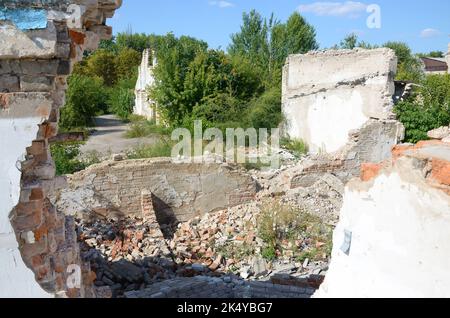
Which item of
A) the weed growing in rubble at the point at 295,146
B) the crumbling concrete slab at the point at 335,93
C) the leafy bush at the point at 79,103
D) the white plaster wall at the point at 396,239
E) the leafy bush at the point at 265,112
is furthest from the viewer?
the leafy bush at the point at 79,103

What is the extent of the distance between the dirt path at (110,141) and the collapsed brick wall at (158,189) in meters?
6.10

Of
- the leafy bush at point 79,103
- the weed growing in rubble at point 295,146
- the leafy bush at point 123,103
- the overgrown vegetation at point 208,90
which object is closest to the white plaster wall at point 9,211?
the weed growing in rubble at point 295,146

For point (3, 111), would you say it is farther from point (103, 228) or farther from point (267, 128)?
point (267, 128)

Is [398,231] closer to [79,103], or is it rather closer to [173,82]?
[173,82]

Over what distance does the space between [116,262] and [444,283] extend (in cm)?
456

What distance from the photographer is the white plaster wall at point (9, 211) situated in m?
2.73

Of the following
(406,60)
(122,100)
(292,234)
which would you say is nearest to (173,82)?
(292,234)

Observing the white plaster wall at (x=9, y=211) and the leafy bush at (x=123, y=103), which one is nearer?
the white plaster wall at (x=9, y=211)

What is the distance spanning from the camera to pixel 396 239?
269 centimetres

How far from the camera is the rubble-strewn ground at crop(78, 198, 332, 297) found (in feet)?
18.8

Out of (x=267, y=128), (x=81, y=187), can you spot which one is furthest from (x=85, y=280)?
(x=267, y=128)

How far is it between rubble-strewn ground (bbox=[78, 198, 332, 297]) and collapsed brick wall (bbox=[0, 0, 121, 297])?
2375mm

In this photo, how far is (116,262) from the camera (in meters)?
5.93

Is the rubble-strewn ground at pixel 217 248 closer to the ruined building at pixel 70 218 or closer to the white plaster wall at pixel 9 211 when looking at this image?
the ruined building at pixel 70 218
